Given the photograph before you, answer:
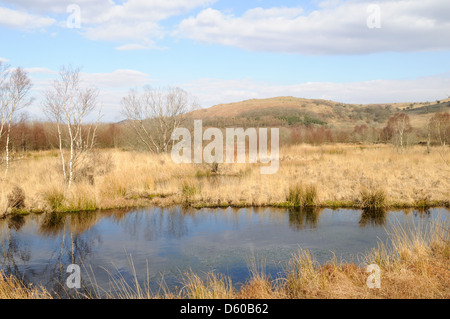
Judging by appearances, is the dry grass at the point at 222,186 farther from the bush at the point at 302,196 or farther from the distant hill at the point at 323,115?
the distant hill at the point at 323,115

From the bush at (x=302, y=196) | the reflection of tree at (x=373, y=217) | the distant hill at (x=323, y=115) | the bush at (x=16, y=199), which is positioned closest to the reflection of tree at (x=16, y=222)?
the bush at (x=16, y=199)

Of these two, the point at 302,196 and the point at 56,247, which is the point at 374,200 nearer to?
the point at 302,196

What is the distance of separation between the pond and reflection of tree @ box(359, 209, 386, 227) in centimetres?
3

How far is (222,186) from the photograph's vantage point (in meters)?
14.9

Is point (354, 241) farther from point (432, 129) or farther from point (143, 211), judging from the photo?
point (432, 129)

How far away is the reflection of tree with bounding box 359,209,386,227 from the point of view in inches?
403

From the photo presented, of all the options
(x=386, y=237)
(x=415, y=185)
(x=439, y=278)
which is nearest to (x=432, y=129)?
(x=415, y=185)

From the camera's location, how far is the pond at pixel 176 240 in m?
7.18

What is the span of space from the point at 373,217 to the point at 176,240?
6.24 meters

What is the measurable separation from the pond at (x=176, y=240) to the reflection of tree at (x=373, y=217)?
0.03 m

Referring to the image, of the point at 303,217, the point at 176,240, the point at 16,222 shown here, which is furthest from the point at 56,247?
the point at 303,217

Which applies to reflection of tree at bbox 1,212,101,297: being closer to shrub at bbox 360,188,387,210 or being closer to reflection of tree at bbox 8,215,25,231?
reflection of tree at bbox 8,215,25,231

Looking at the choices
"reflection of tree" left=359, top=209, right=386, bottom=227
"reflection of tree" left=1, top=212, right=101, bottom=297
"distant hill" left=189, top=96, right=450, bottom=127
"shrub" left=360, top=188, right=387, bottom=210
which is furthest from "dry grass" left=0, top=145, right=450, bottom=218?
"distant hill" left=189, top=96, right=450, bottom=127

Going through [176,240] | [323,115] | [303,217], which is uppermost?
[323,115]
